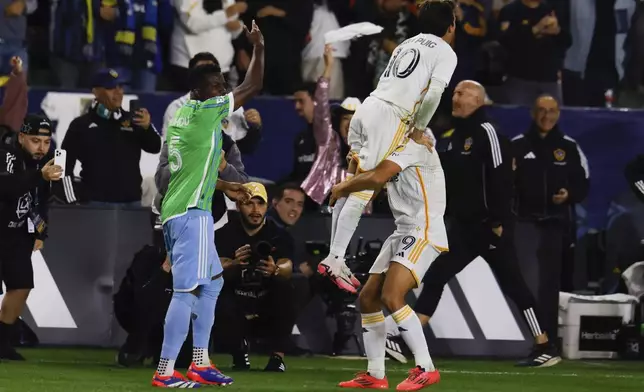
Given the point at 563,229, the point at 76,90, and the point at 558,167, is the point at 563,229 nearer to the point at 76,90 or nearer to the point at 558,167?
the point at 558,167

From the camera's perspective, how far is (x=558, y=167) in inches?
578

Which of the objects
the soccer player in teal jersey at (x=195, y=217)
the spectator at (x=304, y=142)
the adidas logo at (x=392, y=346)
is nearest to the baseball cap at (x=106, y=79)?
the spectator at (x=304, y=142)

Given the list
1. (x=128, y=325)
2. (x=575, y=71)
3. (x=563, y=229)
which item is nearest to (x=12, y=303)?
(x=128, y=325)

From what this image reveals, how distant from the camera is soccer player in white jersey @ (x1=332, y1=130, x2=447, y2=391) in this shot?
9242mm

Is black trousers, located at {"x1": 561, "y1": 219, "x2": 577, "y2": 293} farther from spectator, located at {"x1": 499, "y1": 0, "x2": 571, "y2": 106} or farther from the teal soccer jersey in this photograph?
the teal soccer jersey

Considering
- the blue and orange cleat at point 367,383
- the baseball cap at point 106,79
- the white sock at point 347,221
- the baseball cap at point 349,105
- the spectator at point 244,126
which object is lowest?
the blue and orange cleat at point 367,383

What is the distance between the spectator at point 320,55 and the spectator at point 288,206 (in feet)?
8.67

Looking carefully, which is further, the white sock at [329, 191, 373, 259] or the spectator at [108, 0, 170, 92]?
the spectator at [108, 0, 170, 92]

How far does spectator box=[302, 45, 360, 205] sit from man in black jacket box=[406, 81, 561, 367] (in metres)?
1.34

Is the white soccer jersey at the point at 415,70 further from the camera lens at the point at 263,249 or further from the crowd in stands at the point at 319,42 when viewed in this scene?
the crowd in stands at the point at 319,42

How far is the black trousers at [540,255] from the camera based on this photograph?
13.3 m

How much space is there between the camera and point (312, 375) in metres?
10.9

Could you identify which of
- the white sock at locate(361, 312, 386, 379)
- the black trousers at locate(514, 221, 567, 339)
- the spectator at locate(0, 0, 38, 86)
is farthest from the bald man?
the spectator at locate(0, 0, 38, 86)

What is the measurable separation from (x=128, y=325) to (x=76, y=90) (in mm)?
3816
